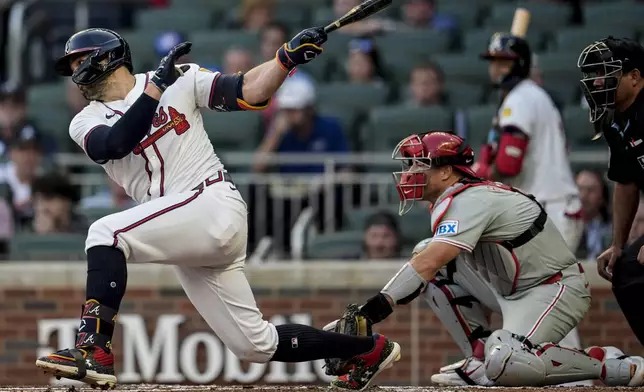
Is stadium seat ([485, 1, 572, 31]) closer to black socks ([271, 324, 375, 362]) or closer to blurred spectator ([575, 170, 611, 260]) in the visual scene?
blurred spectator ([575, 170, 611, 260])

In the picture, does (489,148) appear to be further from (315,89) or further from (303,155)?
(315,89)

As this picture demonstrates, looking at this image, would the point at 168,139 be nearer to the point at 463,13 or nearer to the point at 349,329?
the point at 349,329

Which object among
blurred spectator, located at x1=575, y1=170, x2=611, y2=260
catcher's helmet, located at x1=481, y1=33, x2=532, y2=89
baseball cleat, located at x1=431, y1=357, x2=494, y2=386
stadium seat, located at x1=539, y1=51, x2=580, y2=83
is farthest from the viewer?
stadium seat, located at x1=539, y1=51, x2=580, y2=83

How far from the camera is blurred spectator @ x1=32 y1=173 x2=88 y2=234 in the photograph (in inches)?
347

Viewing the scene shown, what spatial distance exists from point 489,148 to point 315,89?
3.20 metres

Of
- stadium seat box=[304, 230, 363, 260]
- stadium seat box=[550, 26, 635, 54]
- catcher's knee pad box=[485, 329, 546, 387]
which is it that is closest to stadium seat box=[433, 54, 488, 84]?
stadium seat box=[550, 26, 635, 54]

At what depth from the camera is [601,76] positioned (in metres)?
5.68

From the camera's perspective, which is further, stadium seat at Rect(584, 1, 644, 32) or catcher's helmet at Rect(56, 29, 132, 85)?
stadium seat at Rect(584, 1, 644, 32)

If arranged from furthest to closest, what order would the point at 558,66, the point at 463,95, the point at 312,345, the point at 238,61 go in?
the point at 558,66 < the point at 463,95 < the point at 238,61 < the point at 312,345

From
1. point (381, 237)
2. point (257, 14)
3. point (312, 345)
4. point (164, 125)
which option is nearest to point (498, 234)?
point (312, 345)

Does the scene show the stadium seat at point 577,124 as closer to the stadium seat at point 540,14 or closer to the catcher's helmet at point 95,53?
the stadium seat at point 540,14

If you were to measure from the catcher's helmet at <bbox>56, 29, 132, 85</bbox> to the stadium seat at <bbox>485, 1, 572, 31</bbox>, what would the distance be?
21.1 feet

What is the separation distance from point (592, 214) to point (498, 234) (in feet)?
9.31

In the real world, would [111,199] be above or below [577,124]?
below
